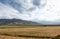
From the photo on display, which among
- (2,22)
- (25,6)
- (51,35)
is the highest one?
(25,6)

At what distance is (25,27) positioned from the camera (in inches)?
53.9

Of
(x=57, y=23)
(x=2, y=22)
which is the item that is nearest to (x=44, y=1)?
(x=57, y=23)

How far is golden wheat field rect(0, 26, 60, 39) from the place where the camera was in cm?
→ 136

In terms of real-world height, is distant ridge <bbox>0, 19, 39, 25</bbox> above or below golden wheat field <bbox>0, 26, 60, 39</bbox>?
above

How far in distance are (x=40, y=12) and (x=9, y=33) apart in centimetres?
Result: 30

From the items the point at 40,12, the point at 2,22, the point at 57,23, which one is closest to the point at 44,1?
the point at 40,12

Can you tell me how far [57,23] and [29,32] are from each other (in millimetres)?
233

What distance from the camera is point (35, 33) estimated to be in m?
1.37

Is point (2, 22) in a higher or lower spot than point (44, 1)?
lower

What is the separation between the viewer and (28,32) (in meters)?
1.37

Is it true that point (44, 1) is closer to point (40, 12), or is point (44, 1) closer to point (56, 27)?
point (40, 12)

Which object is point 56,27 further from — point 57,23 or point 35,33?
point 35,33

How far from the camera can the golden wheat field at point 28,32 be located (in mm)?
1357

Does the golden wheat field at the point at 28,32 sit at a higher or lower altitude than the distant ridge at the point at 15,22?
lower
